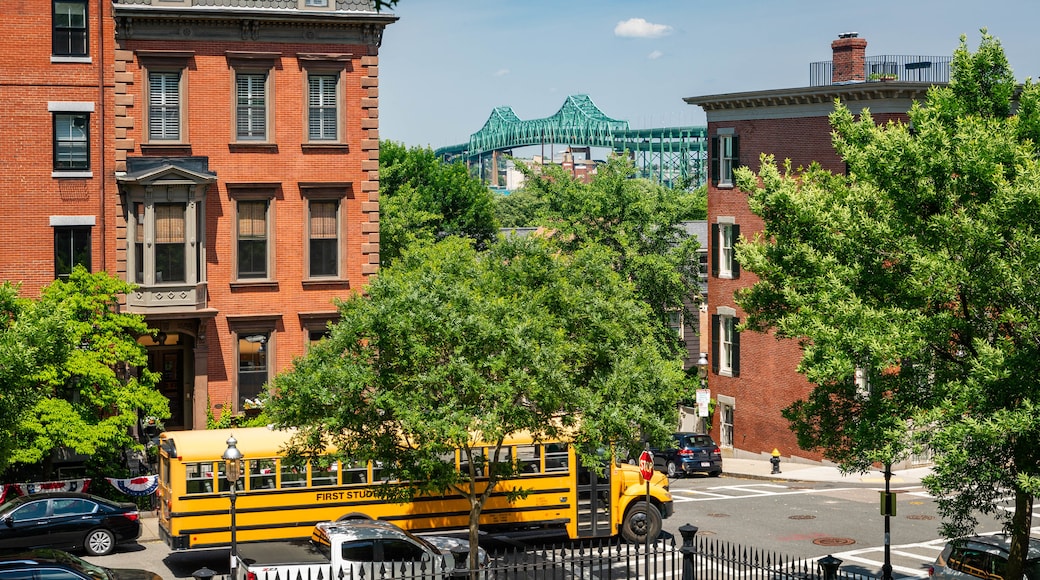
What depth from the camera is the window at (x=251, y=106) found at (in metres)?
38.1

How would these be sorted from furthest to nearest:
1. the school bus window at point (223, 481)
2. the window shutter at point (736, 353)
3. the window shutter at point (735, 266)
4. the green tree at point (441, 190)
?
the green tree at point (441, 190) → the window shutter at point (736, 353) → the window shutter at point (735, 266) → the school bus window at point (223, 481)

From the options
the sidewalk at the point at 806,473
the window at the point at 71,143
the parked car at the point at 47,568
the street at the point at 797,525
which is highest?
the window at the point at 71,143

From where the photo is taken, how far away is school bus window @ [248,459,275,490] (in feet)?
91.6

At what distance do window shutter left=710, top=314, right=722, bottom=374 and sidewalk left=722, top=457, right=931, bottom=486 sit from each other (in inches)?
171

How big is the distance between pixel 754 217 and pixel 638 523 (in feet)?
70.4

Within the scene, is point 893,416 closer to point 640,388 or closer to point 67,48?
point 640,388

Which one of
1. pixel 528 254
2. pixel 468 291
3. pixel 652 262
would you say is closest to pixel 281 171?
pixel 528 254

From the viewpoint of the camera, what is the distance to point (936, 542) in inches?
1252

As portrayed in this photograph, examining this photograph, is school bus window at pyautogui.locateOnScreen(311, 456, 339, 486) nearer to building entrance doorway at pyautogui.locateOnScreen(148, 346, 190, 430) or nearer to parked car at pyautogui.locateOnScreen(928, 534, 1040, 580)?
building entrance doorway at pyautogui.locateOnScreen(148, 346, 190, 430)

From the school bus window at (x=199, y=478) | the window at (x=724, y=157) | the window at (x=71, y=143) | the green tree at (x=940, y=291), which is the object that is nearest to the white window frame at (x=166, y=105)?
the window at (x=71, y=143)

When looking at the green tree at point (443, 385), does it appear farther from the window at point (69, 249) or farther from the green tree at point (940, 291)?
the window at point (69, 249)

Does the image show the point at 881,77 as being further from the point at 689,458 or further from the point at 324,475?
the point at 324,475

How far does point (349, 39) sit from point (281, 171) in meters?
4.43

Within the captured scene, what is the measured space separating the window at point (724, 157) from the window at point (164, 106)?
74.0 feet
